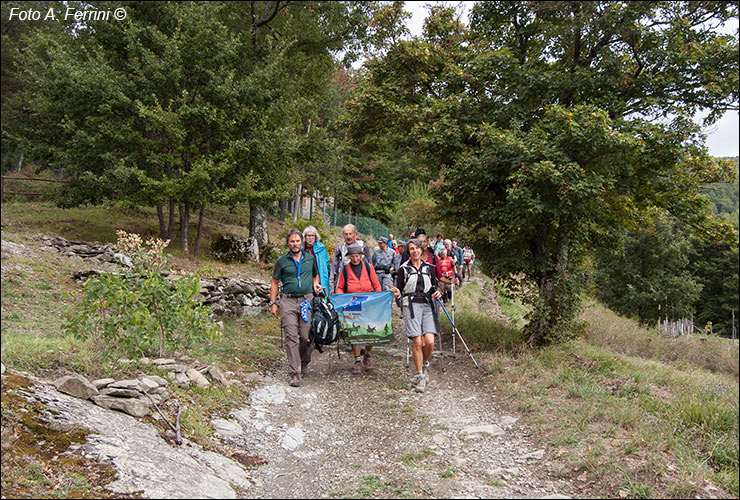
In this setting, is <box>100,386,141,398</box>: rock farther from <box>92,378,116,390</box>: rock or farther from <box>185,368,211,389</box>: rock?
<box>185,368,211,389</box>: rock

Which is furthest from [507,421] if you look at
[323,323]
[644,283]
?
[644,283]

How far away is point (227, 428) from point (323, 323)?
2441 mm

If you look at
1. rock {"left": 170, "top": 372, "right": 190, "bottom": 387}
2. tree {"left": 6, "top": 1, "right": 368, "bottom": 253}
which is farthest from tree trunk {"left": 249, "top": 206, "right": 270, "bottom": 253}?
rock {"left": 170, "top": 372, "right": 190, "bottom": 387}

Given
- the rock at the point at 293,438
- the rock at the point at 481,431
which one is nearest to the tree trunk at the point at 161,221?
the rock at the point at 293,438

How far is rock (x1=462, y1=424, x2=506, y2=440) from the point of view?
5484mm

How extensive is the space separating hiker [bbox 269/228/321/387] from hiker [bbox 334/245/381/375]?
76cm

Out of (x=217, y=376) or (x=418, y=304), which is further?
(x=418, y=304)

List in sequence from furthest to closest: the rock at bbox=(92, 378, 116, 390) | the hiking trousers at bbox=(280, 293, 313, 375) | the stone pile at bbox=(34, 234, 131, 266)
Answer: the stone pile at bbox=(34, 234, 131, 266), the hiking trousers at bbox=(280, 293, 313, 375), the rock at bbox=(92, 378, 116, 390)

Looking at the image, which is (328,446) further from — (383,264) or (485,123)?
(383,264)

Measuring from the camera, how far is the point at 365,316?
766 cm

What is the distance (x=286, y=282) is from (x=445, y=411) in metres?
3.01

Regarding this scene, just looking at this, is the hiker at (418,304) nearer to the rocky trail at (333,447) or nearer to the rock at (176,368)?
the rocky trail at (333,447)

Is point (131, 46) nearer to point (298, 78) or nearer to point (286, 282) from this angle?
point (298, 78)

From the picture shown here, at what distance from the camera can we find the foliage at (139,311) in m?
5.24
